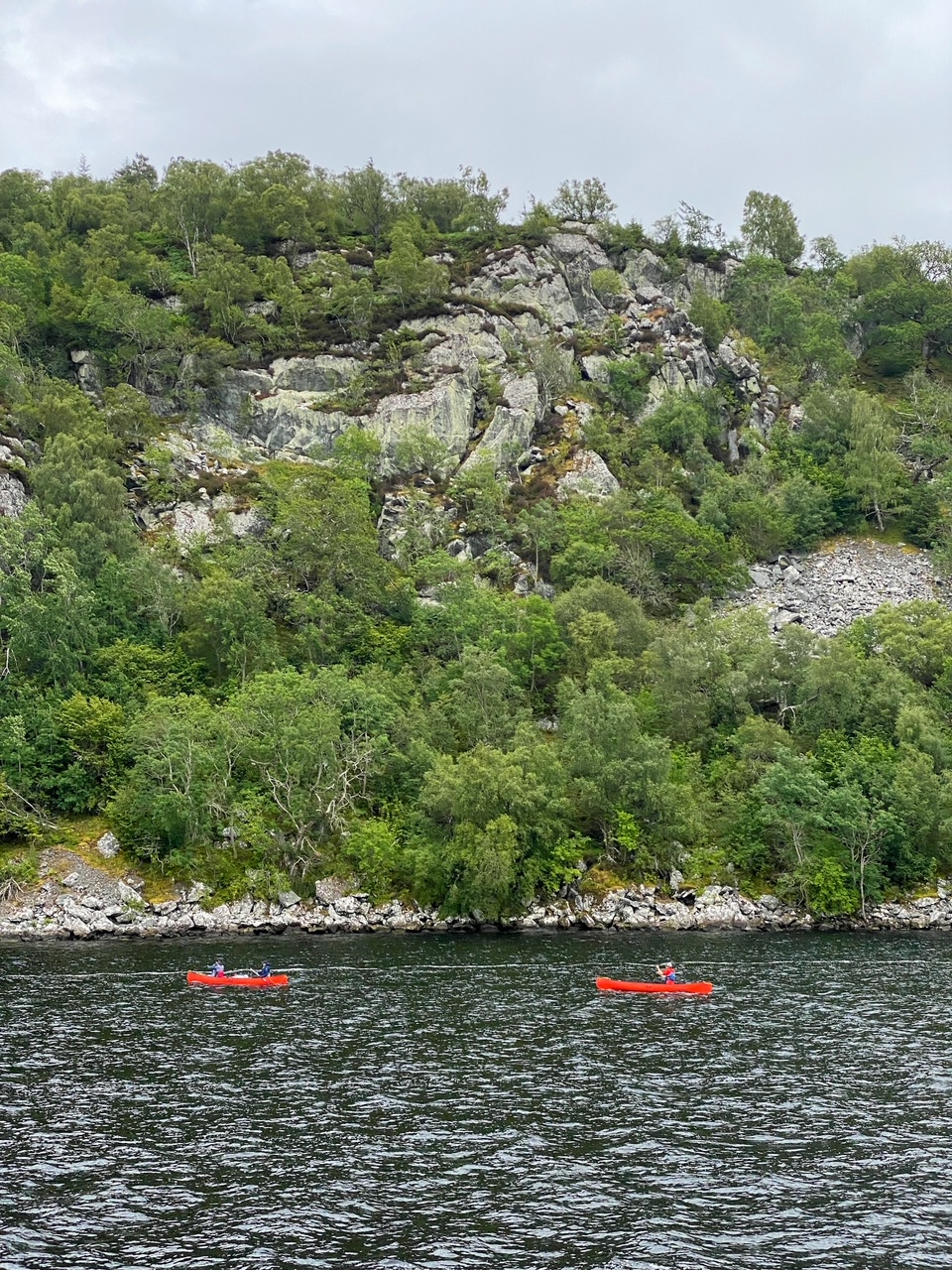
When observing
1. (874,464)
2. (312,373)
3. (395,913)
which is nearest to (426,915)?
(395,913)

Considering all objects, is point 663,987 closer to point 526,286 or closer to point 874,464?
point 874,464

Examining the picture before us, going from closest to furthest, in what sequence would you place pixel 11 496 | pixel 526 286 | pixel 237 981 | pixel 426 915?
pixel 237 981, pixel 426 915, pixel 11 496, pixel 526 286

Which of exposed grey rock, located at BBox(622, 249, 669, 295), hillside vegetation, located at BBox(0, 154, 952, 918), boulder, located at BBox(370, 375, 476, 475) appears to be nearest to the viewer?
hillside vegetation, located at BBox(0, 154, 952, 918)

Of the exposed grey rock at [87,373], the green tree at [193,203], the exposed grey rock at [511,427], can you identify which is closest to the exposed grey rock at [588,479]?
the exposed grey rock at [511,427]

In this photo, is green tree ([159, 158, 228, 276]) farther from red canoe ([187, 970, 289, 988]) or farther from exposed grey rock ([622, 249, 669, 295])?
red canoe ([187, 970, 289, 988])

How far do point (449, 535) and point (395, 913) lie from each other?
6619 cm

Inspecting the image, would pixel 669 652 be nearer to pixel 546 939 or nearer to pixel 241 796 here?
pixel 546 939

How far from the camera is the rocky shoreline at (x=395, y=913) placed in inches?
2830

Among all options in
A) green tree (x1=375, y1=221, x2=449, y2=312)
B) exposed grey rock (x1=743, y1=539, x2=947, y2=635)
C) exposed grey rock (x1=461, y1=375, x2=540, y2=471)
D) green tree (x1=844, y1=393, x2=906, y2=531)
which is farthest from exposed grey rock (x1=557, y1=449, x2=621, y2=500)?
green tree (x1=375, y1=221, x2=449, y2=312)

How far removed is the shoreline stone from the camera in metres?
71.6

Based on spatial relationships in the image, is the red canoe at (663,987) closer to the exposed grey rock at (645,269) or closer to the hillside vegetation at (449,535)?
the hillside vegetation at (449,535)

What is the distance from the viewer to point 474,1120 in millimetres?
31875

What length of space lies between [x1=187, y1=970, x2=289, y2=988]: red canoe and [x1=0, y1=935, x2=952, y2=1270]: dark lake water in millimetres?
1030

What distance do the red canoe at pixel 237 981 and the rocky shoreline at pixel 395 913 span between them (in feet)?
62.9
